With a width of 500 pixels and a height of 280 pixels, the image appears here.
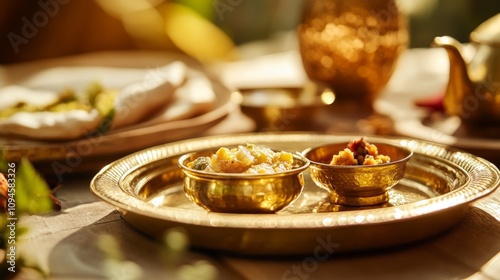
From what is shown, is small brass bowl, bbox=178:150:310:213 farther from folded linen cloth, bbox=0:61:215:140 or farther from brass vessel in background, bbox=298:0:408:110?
brass vessel in background, bbox=298:0:408:110

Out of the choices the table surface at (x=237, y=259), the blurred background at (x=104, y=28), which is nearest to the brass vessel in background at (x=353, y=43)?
the table surface at (x=237, y=259)

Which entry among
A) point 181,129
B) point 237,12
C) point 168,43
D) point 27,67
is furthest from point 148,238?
point 237,12

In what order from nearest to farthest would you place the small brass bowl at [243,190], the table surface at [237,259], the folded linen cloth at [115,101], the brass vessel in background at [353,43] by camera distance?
the table surface at [237,259] < the small brass bowl at [243,190] < the folded linen cloth at [115,101] < the brass vessel in background at [353,43]

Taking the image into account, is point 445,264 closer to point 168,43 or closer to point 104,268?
point 104,268

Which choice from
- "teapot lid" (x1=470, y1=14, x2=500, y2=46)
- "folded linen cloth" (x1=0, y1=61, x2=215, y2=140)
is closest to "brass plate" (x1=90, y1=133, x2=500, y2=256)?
"folded linen cloth" (x1=0, y1=61, x2=215, y2=140)

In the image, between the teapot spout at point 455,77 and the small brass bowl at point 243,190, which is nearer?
the small brass bowl at point 243,190

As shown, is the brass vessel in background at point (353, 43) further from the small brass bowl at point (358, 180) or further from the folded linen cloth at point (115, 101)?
the small brass bowl at point (358, 180)

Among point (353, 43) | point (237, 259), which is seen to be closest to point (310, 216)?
point (237, 259)
